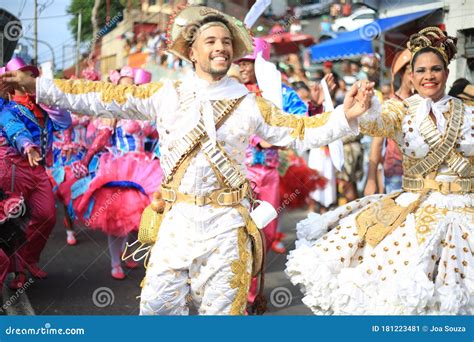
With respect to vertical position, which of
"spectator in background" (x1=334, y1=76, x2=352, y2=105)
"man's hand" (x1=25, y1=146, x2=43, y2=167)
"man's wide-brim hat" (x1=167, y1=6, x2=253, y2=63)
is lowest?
"man's hand" (x1=25, y1=146, x2=43, y2=167)

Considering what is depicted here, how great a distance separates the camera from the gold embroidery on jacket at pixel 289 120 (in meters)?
3.53

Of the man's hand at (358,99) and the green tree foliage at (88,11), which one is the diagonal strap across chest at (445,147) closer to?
the man's hand at (358,99)

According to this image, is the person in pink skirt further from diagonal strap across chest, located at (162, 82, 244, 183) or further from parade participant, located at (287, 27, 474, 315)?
diagonal strap across chest, located at (162, 82, 244, 183)

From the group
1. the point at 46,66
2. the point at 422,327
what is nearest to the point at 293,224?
the point at 46,66

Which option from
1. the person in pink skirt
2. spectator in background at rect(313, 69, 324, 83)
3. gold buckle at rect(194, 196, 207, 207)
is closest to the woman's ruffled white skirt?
gold buckle at rect(194, 196, 207, 207)

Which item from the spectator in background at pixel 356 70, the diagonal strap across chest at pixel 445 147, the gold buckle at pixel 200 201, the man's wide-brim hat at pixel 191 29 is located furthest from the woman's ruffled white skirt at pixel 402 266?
the spectator in background at pixel 356 70

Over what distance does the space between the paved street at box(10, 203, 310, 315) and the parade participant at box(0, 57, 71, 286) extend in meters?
0.28

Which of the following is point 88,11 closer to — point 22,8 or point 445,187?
point 22,8

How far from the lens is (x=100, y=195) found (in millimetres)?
5770

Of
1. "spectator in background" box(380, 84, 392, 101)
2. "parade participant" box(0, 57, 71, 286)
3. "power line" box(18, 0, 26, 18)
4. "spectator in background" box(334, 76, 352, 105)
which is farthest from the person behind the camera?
"spectator in background" box(334, 76, 352, 105)

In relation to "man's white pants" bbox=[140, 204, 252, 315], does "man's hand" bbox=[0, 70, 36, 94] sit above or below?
above

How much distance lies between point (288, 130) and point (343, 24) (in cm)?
609

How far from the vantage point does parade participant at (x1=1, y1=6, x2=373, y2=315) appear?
338 cm

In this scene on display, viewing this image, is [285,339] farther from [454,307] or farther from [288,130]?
[288,130]
